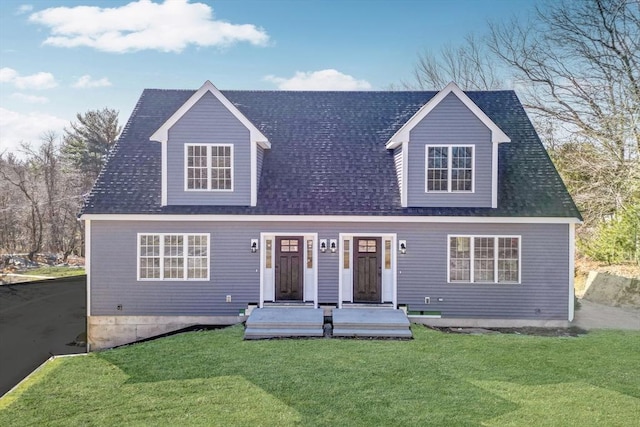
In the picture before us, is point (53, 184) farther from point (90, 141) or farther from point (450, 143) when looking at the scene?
Result: point (450, 143)

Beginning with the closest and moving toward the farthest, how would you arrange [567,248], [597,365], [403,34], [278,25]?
[597,365] < [567,248] < [278,25] < [403,34]

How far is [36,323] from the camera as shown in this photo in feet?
48.2

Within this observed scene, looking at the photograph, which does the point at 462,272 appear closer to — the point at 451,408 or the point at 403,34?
the point at 451,408

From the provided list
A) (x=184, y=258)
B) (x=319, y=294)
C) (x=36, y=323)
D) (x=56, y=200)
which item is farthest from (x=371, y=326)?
(x=56, y=200)

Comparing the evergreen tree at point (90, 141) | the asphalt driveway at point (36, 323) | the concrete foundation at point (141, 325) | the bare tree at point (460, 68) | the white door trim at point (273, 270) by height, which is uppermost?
the bare tree at point (460, 68)

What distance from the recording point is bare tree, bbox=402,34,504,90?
91.5 feet

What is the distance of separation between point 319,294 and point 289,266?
4.24ft

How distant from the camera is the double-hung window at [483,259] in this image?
39.6ft

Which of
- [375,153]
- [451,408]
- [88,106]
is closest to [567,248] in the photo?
[375,153]

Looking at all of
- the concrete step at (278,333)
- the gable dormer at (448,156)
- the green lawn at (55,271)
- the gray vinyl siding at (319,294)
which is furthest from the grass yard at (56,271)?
the gable dormer at (448,156)

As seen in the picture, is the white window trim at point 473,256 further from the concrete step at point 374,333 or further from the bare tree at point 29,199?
the bare tree at point 29,199

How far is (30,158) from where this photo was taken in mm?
32188

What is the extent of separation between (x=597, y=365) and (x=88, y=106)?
38285 mm

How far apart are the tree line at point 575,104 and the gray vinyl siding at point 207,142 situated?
1673 centimetres
